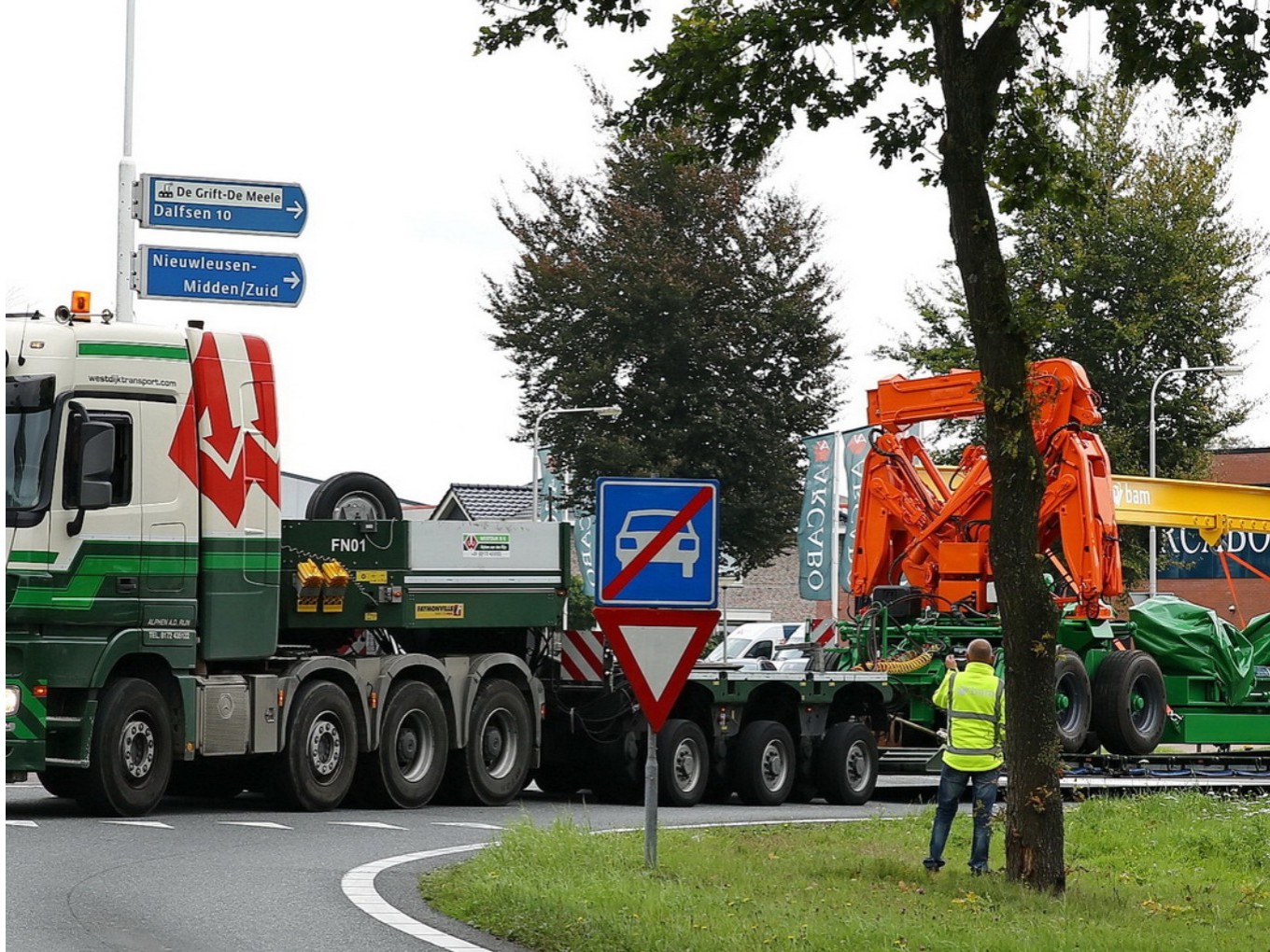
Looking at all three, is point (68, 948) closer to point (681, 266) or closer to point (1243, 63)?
point (1243, 63)

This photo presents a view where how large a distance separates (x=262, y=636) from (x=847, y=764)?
270 inches

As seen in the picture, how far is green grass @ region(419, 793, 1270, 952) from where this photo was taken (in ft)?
32.6

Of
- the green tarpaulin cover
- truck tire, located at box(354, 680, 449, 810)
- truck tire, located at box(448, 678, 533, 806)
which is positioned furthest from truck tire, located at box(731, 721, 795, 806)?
the green tarpaulin cover

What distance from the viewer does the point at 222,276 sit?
59.1 feet

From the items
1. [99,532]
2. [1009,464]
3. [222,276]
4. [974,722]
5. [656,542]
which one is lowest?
[974,722]

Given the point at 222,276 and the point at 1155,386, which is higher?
the point at 1155,386

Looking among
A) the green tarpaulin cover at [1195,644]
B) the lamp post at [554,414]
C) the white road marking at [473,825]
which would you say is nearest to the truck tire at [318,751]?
the white road marking at [473,825]

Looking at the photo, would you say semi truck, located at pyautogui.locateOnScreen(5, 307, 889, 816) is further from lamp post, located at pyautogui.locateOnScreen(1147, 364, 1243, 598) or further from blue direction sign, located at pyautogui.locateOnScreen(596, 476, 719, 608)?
lamp post, located at pyautogui.locateOnScreen(1147, 364, 1243, 598)

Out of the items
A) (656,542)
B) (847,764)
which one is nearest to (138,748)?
(656,542)

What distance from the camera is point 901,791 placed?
77.5ft

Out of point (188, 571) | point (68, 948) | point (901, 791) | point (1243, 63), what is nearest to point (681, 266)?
point (901, 791)

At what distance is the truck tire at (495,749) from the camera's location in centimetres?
1927

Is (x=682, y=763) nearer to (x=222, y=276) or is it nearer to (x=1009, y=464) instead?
(x=222, y=276)

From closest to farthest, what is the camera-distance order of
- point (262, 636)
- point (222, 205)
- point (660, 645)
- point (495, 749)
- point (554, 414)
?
point (660, 645)
point (262, 636)
point (222, 205)
point (495, 749)
point (554, 414)
